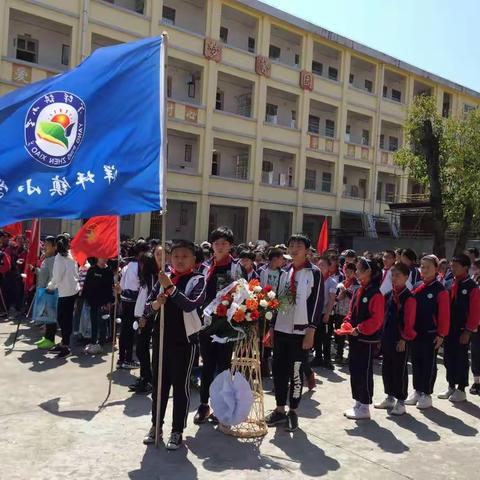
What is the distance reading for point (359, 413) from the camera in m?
5.87

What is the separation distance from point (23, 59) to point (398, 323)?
821 inches

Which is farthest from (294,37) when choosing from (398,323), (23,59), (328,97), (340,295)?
(398,323)

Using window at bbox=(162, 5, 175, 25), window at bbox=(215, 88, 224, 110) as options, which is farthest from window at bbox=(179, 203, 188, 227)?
window at bbox=(162, 5, 175, 25)

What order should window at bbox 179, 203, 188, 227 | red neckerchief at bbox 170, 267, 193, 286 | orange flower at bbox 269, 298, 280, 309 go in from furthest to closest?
window at bbox 179, 203, 188, 227 < orange flower at bbox 269, 298, 280, 309 < red neckerchief at bbox 170, 267, 193, 286

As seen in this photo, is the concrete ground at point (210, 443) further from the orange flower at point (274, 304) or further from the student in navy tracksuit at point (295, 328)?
the orange flower at point (274, 304)

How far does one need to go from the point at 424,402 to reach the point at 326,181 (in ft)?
88.3

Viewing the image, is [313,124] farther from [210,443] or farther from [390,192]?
[210,443]

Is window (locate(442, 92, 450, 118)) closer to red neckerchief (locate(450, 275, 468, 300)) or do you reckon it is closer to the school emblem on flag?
red neckerchief (locate(450, 275, 468, 300))

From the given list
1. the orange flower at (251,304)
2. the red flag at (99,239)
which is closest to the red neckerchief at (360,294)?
the orange flower at (251,304)

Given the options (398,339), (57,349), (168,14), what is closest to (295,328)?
(398,339)

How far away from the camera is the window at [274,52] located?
2944cm

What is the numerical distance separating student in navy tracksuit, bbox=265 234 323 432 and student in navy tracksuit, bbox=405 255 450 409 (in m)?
1.69

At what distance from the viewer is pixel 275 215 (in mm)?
30438

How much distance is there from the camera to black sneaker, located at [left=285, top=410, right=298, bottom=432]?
533 cm
